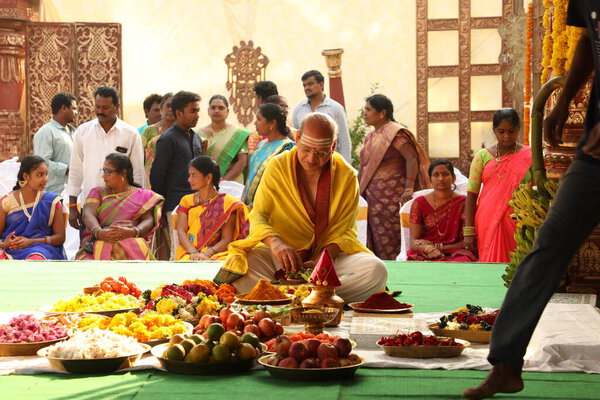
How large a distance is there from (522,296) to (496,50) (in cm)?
977

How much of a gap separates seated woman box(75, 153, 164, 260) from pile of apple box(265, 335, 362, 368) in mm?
4091

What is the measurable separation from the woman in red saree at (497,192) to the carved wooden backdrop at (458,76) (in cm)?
515

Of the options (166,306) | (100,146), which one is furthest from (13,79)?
(166,306)

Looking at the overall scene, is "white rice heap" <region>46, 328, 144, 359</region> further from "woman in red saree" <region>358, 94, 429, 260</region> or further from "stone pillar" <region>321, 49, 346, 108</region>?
"stone pillar" <region>321, 49, 346, 108</region>

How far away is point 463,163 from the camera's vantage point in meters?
12.0

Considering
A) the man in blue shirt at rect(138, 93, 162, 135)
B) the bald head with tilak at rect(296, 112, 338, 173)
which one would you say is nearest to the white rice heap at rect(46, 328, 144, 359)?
the bald head with tilak at rect(296, 112, 338, 173)

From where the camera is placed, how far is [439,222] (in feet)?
22.5

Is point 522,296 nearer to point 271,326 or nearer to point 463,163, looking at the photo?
point 271,326

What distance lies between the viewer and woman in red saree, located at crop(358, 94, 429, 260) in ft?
26.2

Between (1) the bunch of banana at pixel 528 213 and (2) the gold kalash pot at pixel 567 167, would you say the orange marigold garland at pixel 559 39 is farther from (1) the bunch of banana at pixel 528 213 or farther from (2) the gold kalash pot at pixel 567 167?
(1) the bunch of banana at pixel 528 213

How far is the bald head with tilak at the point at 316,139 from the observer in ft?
16.1

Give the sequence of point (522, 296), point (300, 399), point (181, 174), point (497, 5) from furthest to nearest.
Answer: point (497, 5), point (181, 174), point (300, 399), point (522, 296)

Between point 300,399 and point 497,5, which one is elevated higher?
point 497,5

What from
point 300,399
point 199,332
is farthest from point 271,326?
point 300,399
